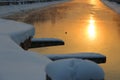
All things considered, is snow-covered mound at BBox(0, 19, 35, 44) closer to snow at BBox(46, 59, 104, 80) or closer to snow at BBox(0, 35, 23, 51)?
snow at BBox(0, 35, 23, 51)

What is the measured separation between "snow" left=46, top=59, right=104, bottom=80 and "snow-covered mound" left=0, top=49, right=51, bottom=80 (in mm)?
1167

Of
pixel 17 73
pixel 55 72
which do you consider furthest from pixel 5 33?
pixel 55 72

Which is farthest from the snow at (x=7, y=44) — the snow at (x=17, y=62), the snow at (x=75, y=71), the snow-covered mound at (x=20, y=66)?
the snow at (x=75, y=71)

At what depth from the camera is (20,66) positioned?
18.3 ft

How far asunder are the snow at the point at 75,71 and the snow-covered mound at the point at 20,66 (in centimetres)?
117

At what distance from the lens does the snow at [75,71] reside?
12.0 feet

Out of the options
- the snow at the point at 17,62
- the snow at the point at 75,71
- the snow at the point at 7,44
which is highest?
the snow at the point at 75,71

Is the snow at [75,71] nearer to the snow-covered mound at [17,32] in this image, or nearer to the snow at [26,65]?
the snow at [26,65]

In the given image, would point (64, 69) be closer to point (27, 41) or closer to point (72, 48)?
point (27, 41)

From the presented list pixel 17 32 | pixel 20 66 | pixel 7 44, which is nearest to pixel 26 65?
pixel 20 66

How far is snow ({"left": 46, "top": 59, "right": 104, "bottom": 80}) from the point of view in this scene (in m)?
3.66

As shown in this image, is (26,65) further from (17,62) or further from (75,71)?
(75,71)

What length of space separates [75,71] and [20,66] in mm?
2012

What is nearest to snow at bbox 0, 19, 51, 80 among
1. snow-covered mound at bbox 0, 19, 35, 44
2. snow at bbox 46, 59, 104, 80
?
snow-covered mound at bbox 0, 19, 35, 44
